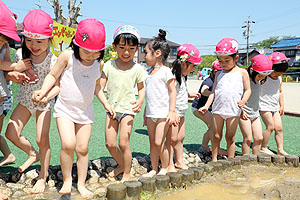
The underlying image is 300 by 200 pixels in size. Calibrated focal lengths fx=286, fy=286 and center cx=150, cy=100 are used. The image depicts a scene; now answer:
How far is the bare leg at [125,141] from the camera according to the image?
3.12m

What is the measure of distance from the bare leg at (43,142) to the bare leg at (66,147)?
0.89 feet

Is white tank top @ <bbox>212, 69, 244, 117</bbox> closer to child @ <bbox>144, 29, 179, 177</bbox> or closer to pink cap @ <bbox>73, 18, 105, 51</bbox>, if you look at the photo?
child @ <bbox>144, 29, 179, 177</bbox>

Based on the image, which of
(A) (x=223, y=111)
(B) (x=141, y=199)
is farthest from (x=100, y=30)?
(A) (x=223, y=111)

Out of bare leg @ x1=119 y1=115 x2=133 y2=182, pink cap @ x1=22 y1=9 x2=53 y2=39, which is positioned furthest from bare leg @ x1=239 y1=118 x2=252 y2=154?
pink cap @ x1=22 y1=9 x2=53 y2=39

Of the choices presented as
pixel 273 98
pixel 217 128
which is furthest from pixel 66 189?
pixel 273 98

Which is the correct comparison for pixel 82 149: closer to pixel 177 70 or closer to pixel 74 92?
pixel 74 92

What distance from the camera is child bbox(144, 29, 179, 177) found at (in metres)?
3.26

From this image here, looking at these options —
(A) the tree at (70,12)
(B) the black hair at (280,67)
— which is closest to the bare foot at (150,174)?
(B) the black hair at (280,67)

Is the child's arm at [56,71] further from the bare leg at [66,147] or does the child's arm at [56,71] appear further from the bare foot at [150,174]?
the bare foot at [150,174]

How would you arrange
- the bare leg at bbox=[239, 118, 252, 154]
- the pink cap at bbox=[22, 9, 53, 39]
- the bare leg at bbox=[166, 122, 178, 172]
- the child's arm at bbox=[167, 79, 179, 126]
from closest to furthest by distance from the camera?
1. the pink cap at bbox=[22, 9, 53, 39]
2. the child's arm at bbox=[167, 79, 179, 126]
3. the bare leg at bbox=[166, 122, 178, 172]
4. the bare leg at bbox=[239, 118, 252, 154]

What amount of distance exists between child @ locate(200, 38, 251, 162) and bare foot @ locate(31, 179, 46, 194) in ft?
7.11

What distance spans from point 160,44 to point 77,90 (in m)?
1.17

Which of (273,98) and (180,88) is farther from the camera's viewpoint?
(273,98)

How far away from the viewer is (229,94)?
12.0ft
